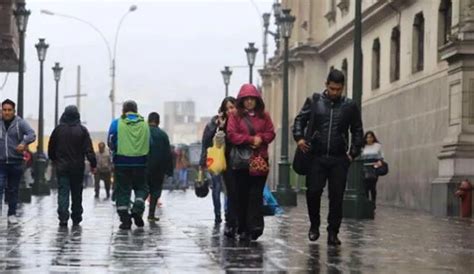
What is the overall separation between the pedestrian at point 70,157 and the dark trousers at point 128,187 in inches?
33.7

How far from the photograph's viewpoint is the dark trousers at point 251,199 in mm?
14477

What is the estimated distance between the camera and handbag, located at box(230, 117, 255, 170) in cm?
1442

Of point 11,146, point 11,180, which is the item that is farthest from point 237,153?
point 11,180

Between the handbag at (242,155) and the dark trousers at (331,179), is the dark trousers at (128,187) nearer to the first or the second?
the handbag at (242,155)

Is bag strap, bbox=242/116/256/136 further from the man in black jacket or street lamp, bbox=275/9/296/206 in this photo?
street lamp, bbox=275/9/296/206

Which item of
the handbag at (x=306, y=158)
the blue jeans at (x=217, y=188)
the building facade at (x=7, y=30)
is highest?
the building facade at (x=7, y=30)

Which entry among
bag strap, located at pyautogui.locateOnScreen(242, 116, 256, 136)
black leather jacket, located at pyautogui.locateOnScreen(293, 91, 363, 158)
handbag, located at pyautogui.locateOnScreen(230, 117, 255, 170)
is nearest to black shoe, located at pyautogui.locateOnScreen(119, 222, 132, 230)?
handbag, located at pyautogui.locateOnScreen(230, 117, 255, 170)

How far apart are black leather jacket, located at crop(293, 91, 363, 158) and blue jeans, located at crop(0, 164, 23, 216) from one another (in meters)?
5.79

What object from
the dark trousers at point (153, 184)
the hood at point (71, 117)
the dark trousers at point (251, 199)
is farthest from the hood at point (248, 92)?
the dark trousers at point (153, 184)

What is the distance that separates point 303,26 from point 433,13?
21424 mm

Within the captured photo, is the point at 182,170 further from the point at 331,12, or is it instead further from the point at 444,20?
the point at 444,20

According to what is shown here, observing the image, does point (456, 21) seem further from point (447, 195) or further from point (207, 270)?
point (207, 270)

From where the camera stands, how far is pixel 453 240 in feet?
53.1

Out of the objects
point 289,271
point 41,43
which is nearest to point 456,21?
point 289,271
